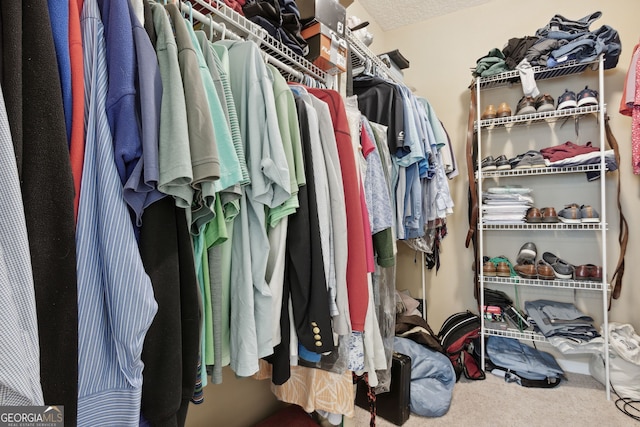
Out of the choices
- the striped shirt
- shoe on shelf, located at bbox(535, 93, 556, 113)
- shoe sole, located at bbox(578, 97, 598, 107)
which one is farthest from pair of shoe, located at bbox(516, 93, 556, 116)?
the striped shirt

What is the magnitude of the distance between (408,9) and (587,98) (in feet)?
4.77

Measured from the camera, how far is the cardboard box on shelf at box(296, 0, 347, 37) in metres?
1.15

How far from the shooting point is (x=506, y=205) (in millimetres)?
2049

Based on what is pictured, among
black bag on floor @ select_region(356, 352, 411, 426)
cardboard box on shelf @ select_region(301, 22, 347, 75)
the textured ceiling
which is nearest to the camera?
cardboard box on shelf @ select_region(301, 22, 347, 75)

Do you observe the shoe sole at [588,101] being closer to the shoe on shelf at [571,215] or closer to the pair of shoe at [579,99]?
the pair of shoe at [579,99]

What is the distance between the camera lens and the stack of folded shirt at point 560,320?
1.82m

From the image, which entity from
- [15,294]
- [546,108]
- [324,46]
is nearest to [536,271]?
[546,108]

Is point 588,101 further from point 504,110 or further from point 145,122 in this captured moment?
point 145,122

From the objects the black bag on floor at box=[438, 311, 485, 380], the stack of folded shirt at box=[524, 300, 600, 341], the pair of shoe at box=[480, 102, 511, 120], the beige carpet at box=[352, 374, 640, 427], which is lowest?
the beige carpet at box=[352, 374, 640, 427]

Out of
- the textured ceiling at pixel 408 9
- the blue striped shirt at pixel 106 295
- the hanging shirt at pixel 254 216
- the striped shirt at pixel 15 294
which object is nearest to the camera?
the striped shirt at pixel 15 294

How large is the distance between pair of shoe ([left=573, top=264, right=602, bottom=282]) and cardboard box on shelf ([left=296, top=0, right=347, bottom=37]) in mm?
2001

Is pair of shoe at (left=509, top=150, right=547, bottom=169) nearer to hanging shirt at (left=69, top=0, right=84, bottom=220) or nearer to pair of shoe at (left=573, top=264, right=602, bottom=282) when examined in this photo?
pair of shoe at (left=573, top=264, right=602, bottom=282)

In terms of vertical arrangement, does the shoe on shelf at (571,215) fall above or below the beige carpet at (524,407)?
above

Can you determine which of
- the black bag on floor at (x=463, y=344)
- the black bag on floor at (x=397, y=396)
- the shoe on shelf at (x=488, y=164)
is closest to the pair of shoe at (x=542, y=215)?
the shoe on shelf at (x=488, y=164)
